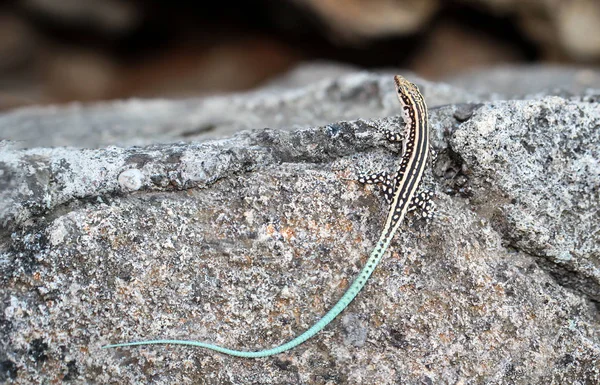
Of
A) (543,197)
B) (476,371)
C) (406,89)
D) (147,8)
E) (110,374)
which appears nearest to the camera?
(110,374)

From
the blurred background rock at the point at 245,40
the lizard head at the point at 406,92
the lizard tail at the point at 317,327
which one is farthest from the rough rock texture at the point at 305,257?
the blurred background rock at the point at 245,40

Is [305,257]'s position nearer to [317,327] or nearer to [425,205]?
[317,327]

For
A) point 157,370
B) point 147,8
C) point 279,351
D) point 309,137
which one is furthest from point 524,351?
point 147,8

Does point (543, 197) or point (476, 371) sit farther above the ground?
point (543, 197)

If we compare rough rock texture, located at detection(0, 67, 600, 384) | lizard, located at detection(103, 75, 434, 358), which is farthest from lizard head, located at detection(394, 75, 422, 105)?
rough rock texture, located at detection(0, 67, 600, 384)

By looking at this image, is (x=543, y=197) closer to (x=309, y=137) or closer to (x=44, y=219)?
(x=309, y=137)

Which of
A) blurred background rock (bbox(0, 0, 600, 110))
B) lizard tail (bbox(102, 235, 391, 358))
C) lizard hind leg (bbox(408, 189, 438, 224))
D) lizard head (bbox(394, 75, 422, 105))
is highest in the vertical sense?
blurred background rock (bbox(0, 0, 600, 110))

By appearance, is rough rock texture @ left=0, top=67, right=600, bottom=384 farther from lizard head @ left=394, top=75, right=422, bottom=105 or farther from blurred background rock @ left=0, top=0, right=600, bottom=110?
blurred background rock @ left=0, top=0, right=600, bottom=110

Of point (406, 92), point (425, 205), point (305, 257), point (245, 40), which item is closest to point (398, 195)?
point (425, 205)
